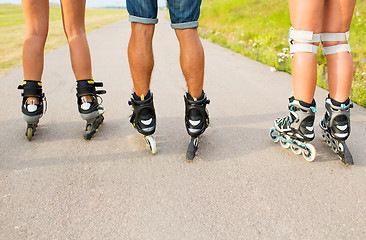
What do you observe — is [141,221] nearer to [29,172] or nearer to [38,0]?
[29,172]

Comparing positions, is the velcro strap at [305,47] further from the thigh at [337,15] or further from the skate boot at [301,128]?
the skate boot at [301,128]

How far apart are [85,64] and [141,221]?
5.10ft

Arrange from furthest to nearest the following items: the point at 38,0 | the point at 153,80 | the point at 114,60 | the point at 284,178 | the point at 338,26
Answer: the point at 114,60, the point at 153,80, the point at 38,0, the point at 338,26, the point at 284,178

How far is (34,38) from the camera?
8.23 feet

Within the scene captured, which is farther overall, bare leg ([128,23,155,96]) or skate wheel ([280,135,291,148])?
skate wheel ([280,135,291,148])

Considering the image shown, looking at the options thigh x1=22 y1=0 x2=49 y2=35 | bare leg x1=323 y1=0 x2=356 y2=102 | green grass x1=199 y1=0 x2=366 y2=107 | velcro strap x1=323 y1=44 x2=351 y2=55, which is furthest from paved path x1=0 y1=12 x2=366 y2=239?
green grass x1=199 y1=0 x2=366 y2=107

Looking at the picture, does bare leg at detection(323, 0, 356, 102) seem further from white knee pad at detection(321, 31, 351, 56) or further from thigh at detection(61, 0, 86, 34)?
thigh at detection(61, 0, 86, 34)

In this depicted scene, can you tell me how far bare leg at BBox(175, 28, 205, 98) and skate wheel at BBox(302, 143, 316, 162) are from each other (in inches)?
33.4

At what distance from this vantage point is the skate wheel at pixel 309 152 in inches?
80.7

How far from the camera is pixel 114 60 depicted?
19.0 ft

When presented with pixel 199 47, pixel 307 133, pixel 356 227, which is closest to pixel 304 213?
pixel 356 227

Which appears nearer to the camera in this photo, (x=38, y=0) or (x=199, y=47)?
(x=199, y=47)

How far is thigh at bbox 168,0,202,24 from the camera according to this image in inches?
75.1

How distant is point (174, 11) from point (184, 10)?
2.8 inches
